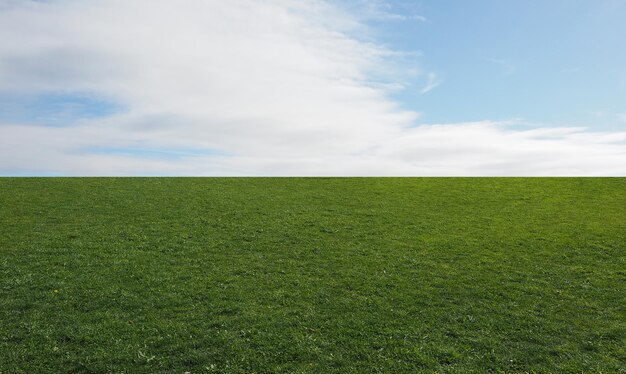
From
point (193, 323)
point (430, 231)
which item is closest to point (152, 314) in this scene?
point (193, 323)

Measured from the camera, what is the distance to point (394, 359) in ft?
42.9

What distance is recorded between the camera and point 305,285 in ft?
61.6

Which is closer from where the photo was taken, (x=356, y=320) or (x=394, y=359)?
(x=394, y=359)

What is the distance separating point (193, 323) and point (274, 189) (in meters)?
26.9

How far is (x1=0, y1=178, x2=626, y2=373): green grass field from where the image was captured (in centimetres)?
1330

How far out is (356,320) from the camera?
51.0ft

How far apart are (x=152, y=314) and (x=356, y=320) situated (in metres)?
7.62

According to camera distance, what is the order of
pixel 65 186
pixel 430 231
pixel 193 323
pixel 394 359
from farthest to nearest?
pixel 65 186 < pixel 430 231 < pixel 193 323 < pixel 394 359

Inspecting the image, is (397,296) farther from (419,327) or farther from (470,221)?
(470,221)

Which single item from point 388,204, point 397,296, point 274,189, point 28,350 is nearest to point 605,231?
point 388,204

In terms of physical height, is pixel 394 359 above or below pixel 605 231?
below

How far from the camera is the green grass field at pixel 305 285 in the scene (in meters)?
13.3

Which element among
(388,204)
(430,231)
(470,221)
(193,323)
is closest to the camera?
(193,323)

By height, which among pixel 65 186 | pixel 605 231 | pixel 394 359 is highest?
pixel 65 186
